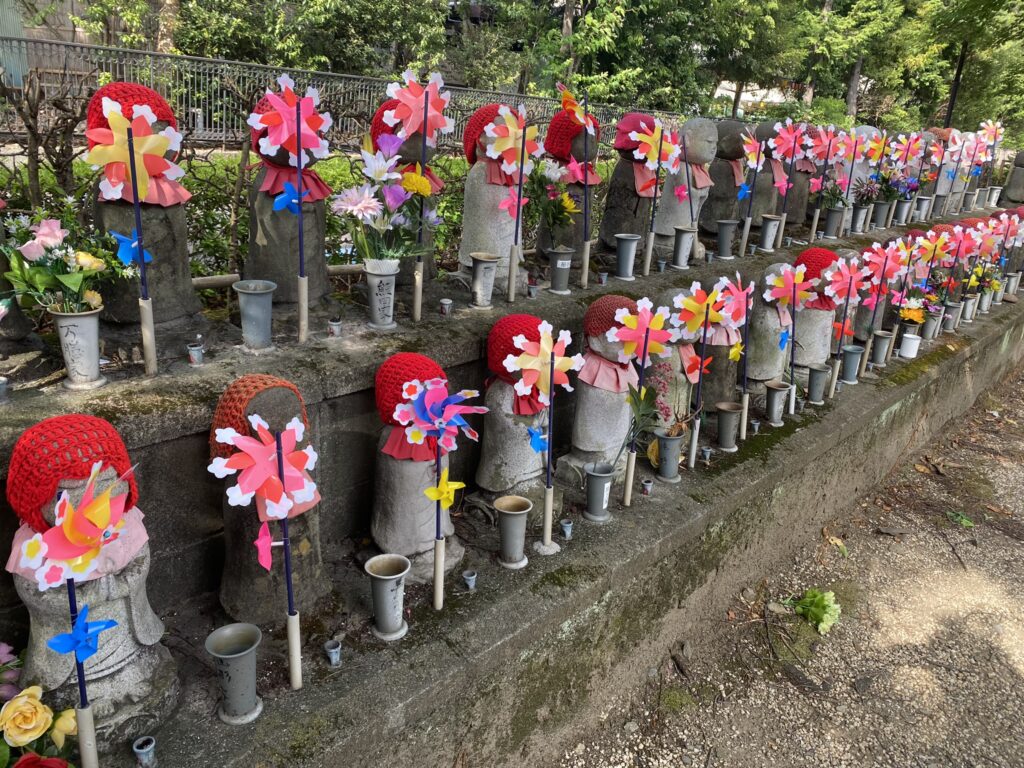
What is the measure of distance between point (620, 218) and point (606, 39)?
581 inches

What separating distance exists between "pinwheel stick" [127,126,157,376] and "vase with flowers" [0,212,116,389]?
0.11m

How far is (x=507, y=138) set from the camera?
10.3 feet

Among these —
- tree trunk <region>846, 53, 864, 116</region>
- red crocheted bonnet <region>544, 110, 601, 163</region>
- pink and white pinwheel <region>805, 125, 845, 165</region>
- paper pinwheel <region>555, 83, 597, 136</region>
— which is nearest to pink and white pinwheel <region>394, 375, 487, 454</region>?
paper pinwheel <region>555, 83, 597, 136</region>

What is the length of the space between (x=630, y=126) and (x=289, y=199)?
80.4 inches

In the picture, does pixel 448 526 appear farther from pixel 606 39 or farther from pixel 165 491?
pixel 606 39

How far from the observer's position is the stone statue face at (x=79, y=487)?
1542 millimetres

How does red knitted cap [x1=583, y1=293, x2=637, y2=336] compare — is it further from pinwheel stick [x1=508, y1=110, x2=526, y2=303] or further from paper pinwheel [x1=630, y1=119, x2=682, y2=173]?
paper pinwheel [x1=630, y1=119, x2=682, y2=173]

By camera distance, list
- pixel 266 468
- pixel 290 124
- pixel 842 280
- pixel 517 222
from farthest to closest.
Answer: pixel 842 280 < pixel 517 222 < pixel 290 124 < pixel 266 468

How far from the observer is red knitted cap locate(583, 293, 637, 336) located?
2.81m

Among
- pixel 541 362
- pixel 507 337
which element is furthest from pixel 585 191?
pixel 541 362

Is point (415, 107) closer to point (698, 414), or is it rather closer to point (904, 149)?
point (698, 414)

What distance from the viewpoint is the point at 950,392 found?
17.9ft

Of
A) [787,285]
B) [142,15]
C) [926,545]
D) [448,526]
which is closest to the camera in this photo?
[448,526]

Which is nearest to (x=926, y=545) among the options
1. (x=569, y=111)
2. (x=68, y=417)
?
(x=569, y=111)
